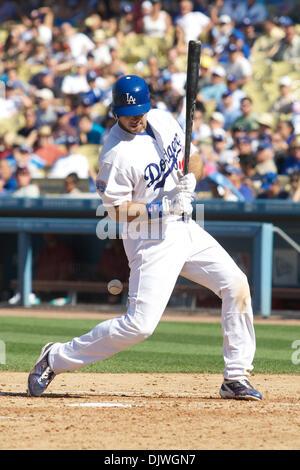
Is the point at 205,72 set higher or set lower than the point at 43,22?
lower

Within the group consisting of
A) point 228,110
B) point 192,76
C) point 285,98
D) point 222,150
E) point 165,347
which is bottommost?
point 165,347

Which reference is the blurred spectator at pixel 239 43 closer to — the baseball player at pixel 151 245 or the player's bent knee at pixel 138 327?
the baseball player at pixel 151 245

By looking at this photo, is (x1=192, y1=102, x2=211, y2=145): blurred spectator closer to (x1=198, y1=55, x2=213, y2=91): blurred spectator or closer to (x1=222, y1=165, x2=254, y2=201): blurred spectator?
(x1=198, y1=55, x2=213, y2=91): blurred spectator

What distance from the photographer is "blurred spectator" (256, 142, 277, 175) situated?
11.1 metres

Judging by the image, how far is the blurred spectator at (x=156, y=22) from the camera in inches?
608

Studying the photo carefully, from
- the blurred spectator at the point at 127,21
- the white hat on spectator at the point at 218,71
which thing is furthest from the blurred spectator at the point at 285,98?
the blurred spectator at the point at 127,21

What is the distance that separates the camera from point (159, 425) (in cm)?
431

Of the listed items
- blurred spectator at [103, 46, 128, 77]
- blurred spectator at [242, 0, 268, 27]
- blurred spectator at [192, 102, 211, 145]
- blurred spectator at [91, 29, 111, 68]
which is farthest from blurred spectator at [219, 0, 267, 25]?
blurred spectator at [192, 102, 211, 145]

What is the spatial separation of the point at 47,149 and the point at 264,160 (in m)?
4.04

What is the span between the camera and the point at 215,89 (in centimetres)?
1348

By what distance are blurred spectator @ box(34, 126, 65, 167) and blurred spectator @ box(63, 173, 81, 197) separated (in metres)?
1.68

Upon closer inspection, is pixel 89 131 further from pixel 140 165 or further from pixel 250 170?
pixel 140 165

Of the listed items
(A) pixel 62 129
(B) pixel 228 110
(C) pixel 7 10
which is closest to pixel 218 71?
(B) pixel 228 110

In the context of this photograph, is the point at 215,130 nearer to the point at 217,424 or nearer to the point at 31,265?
the point at 31,265
